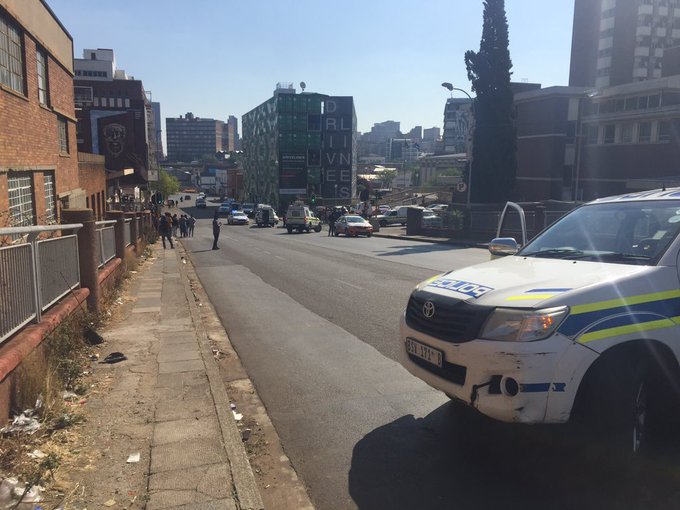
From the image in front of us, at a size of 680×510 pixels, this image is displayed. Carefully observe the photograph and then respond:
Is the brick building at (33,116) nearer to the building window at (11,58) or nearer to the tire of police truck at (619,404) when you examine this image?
the building window at (11,58)

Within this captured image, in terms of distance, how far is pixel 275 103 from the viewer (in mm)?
97438

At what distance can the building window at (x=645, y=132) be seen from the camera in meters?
40.5

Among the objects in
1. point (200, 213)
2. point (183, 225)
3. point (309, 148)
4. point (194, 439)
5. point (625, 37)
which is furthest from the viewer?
point (309, 148)

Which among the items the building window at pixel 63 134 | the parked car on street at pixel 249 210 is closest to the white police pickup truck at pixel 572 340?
the building window at pixel 63 134

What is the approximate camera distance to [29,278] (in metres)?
5.55

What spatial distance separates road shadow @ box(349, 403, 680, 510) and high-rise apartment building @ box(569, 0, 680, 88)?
3271 inches

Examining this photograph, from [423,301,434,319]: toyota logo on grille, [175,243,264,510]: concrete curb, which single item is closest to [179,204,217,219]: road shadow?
[175,243,264,510]: concrete curb

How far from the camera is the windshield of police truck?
168 inches

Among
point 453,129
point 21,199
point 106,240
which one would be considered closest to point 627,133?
point 106,240

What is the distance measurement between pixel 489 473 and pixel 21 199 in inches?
505

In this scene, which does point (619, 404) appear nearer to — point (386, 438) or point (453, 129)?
point (386, 438)

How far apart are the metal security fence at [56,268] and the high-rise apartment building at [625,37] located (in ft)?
270

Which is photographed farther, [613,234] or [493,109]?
[493,109]

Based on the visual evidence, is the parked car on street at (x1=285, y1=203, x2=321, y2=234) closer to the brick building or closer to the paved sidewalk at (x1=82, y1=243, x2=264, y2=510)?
the brick building
